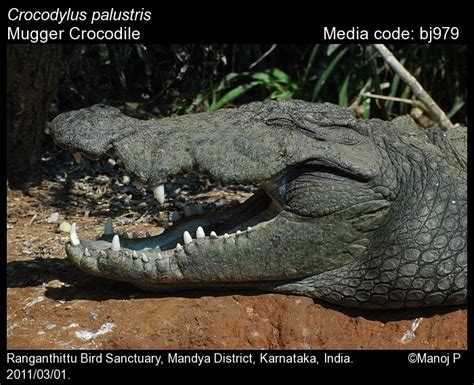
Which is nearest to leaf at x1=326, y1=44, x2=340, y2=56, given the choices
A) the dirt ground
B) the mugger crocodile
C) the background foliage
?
the background foliage

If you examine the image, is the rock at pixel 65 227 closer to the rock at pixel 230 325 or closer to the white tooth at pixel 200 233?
the rock at pixel 230 325

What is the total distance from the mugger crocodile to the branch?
265 centimetres

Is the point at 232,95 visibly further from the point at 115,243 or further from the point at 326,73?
the point at 115,243

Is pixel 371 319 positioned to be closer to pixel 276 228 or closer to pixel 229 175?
pixel 276 228

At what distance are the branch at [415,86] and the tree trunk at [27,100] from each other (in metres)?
2.67

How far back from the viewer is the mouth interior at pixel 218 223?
418cm

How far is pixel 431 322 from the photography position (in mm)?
4160

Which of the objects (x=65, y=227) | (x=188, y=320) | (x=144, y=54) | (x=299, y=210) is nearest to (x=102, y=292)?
(x=188, y=320)

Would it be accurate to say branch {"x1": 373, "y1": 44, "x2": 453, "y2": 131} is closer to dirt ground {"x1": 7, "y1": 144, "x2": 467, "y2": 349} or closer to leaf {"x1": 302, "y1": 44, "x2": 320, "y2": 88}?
leaf {"x1": 302, "y1": 44, "x2": 320, "y2": 88}

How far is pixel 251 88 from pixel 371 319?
14.1 feet

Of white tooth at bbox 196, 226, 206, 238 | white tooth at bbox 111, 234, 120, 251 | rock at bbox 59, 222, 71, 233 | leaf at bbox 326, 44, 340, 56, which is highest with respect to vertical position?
leaf at bbox 326, 44, 340, 56

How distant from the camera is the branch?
6688mm
